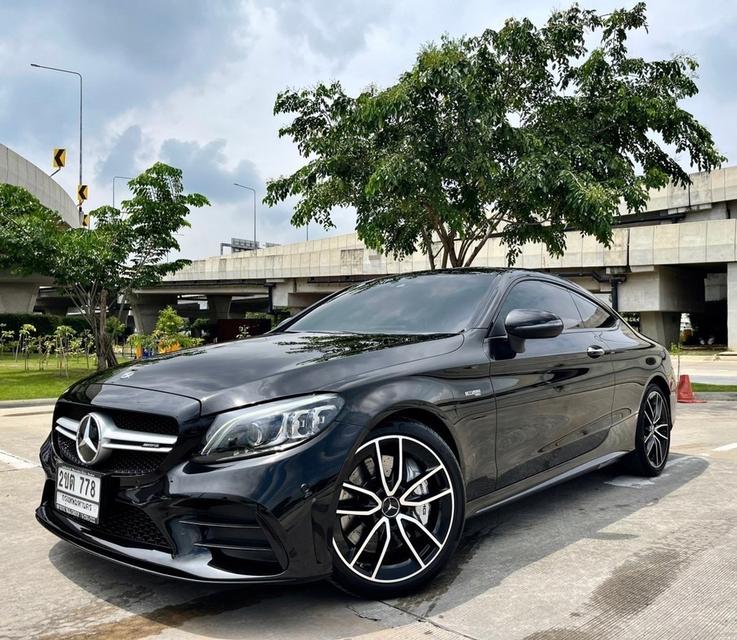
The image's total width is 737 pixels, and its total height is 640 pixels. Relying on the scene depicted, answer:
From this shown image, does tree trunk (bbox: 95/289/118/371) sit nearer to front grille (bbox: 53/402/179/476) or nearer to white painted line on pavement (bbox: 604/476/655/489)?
white painted line on pavement (bbox: 604/476/655/489)

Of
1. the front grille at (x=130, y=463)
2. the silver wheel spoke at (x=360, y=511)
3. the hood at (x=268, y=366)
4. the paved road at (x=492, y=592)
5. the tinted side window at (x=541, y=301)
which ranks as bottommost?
the paved road at (x=492, y=592)

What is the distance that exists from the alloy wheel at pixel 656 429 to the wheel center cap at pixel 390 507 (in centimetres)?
288

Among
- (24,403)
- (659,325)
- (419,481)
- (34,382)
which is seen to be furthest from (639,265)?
(419,481)

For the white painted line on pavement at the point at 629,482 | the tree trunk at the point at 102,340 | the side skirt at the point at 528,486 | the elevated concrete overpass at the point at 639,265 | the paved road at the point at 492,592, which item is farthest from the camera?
the elevated concrete overpass at the point at 639,265

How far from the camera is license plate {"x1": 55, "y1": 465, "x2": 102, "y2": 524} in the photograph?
2.81 m

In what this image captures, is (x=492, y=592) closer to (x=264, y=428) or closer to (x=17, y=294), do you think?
(x=264, y=428)

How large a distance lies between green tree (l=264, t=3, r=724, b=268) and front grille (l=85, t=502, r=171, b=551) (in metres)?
8.62

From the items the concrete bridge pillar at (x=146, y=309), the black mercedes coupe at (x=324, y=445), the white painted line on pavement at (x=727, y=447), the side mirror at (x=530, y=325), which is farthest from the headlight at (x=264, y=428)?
the concrete bridge pillar at (x=146, y=309)

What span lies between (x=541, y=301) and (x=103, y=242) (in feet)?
54.5

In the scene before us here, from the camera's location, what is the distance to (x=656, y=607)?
112 inches

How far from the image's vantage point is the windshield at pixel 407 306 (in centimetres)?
379

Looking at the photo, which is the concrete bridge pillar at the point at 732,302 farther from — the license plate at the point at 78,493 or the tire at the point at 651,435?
the license plate at the point at 78,493

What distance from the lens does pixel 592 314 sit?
4.87m

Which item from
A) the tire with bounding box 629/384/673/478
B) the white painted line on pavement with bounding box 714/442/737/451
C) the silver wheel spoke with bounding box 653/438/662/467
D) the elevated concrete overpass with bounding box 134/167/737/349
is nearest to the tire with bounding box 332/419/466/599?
the tire with bounding box 629/384/673/478
